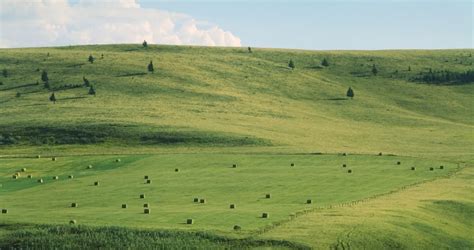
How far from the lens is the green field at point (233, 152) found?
50.1 metres

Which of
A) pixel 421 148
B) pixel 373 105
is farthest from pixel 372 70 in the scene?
pixel 421 148

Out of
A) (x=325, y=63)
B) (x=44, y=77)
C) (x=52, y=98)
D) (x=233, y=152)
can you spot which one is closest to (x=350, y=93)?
(x=325, y=63)

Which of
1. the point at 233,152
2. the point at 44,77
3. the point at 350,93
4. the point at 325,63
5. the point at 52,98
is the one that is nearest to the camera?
the point at 233,152

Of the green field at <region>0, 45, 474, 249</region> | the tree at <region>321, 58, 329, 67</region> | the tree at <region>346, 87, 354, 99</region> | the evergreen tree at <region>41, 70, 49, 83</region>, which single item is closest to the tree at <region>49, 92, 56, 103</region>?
the green field at <region>0, 45, 474, 249</region>

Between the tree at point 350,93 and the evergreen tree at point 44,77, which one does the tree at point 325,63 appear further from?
the evergreen tree at point 44,77

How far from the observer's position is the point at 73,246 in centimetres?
4762

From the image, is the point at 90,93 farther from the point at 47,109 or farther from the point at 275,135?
the point at 275,135

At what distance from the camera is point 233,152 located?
94.0m

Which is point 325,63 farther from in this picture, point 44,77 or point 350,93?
point 44,77

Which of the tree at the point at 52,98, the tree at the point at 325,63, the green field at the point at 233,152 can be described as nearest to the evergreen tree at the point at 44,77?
the green field at the point at 233,152

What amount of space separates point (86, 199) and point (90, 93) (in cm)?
8569

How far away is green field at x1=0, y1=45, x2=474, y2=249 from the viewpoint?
50062mm

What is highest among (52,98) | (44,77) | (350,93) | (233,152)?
(44,77)

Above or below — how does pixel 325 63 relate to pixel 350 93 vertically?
above
